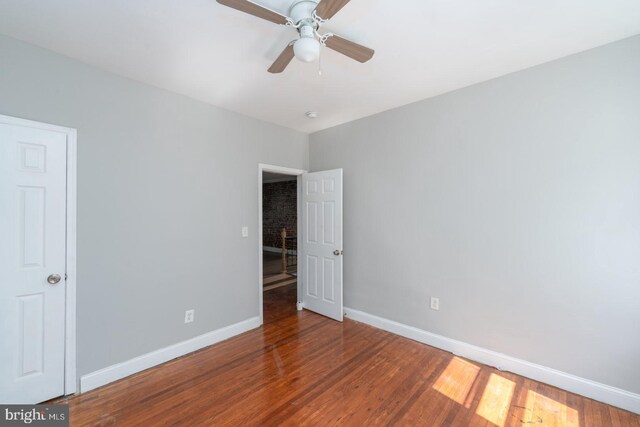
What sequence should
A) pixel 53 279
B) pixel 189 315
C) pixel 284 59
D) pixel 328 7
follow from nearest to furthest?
pixel 328 7 < pixel 284 59 < pixel 53 279 < pixel 189 315

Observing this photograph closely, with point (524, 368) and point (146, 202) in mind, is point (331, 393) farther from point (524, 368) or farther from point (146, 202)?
point (146, 202)

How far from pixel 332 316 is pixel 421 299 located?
48.1 inches

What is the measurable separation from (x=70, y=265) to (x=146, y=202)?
2.44ft

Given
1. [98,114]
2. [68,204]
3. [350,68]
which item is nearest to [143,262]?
[68,204]

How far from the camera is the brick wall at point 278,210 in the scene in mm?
9016

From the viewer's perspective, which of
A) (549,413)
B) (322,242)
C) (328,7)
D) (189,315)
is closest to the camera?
(328,7)

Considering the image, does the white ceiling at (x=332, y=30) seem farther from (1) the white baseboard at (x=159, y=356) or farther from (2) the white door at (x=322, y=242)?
(1) the white baseboard at (x=159, y=356)

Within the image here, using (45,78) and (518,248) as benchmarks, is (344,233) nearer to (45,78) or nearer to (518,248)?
(518,248)

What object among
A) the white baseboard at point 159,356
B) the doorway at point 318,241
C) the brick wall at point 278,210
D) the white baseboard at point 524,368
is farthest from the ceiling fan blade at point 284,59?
the brick wall at point 278,210

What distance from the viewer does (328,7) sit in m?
1.37

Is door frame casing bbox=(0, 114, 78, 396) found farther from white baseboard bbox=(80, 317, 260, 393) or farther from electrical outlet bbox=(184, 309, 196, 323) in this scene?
electrical outlet bbox=(184, 309, 196, 323)

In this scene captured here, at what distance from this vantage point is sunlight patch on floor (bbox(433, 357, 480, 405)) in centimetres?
214

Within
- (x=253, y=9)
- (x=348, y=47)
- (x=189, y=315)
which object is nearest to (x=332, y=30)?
(x=348, y=47)

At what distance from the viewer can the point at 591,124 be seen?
208 centimetres
